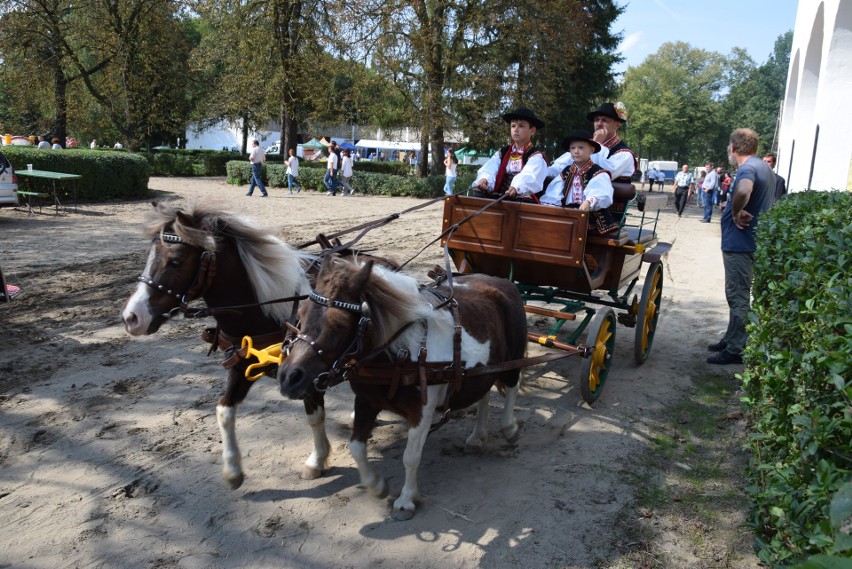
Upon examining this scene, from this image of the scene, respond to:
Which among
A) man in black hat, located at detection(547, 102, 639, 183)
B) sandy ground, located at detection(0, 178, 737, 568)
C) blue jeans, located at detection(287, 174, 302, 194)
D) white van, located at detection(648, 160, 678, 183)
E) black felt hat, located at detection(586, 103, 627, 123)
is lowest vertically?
sandy ground, located at detection(0, 178, 737, 568)

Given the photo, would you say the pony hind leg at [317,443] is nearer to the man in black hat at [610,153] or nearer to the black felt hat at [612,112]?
the man in black hat at [610,153]

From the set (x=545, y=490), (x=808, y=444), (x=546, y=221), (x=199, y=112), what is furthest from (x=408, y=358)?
(x=199, y=112)

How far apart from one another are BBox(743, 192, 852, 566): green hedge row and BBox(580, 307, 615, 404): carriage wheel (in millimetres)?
1532

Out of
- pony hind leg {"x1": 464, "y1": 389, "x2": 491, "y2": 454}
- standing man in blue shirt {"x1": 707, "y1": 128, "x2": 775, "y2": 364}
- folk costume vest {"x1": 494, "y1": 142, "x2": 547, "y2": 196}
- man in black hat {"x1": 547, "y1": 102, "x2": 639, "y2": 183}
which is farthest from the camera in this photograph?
standing man in blue shirt {"x1": 707, "y1": 128, "x2": 775, "y2": 364}

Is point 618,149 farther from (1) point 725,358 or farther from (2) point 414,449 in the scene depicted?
(2) point 414,449

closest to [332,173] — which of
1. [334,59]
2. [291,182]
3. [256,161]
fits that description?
[291,182]

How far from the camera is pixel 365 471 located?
3693 millimetres

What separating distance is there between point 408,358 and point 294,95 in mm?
25757

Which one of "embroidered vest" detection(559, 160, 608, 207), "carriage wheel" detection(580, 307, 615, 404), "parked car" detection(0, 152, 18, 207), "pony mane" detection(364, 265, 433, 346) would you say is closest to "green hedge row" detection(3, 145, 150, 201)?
"parked car" detection(0, 152, 18, 207)

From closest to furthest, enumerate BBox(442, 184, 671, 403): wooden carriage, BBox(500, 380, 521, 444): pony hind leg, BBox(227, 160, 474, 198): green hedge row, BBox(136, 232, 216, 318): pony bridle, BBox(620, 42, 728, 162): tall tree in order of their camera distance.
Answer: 1. BBox(136, 232, 216, 318): pony bridle
2. BBox(500, 380, 521, 444): pony hind leg
3. BBox(442, 184, 671, 403): wooden carriage
4. BBox(227, 160, 474, 198): green hedge row
5. BBox(620, 42, 728, 162): tall tree

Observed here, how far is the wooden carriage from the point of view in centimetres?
531

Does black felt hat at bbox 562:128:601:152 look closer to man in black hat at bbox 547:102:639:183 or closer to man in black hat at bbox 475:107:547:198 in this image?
man in black hat at bbox 547:102:639:183

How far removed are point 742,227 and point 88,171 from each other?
56.0ft

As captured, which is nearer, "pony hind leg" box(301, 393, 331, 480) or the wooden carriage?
"pony hind leg" box(301, 393, 331, 480)
